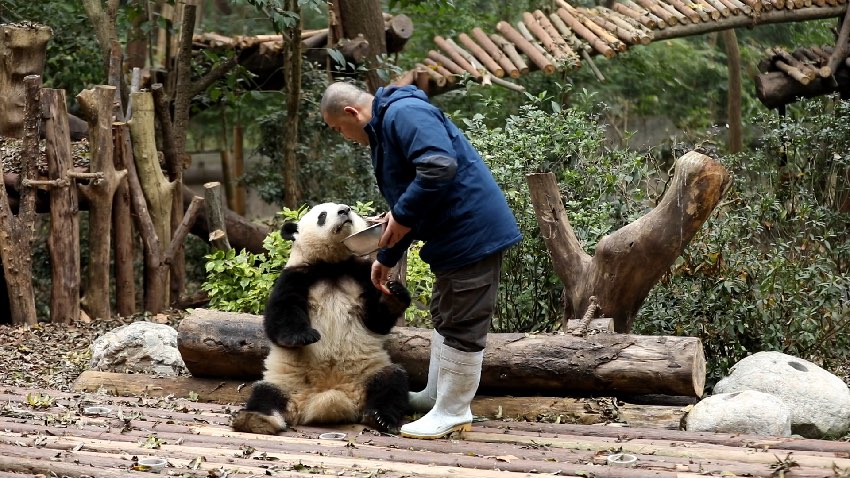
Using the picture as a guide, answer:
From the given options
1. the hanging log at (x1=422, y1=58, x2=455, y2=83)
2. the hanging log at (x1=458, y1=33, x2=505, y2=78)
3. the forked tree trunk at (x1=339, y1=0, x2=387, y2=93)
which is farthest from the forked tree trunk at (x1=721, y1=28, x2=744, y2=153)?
the forked tree trunk at (x1=339, y1=0, x2=387, y2=93)

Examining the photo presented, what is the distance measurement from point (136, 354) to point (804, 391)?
412cm

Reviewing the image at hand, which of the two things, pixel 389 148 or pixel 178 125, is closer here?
pixel 389 148

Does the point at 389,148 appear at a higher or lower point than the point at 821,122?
lower

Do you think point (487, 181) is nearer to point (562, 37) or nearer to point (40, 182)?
point (40, 182)

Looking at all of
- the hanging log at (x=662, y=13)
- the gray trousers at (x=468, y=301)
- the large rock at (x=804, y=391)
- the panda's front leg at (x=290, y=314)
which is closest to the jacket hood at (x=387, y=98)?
the gray trousers at (x=468, y=301)

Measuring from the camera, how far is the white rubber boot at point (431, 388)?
4.94 meters

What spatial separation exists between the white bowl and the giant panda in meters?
0.20

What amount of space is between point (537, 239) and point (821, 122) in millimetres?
3962

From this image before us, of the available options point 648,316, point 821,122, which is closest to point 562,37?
point 821,122

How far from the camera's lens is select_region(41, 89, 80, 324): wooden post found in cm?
860

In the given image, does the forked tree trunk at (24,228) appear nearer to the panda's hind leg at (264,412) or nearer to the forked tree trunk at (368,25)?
the forked tree trunk at (368,25)

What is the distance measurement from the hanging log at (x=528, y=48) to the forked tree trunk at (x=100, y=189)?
14.4 ft

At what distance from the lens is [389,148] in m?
4.44

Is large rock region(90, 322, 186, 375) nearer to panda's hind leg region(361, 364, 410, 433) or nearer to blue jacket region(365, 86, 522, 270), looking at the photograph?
panda's hind leg region(361, 364, 410, 433)
